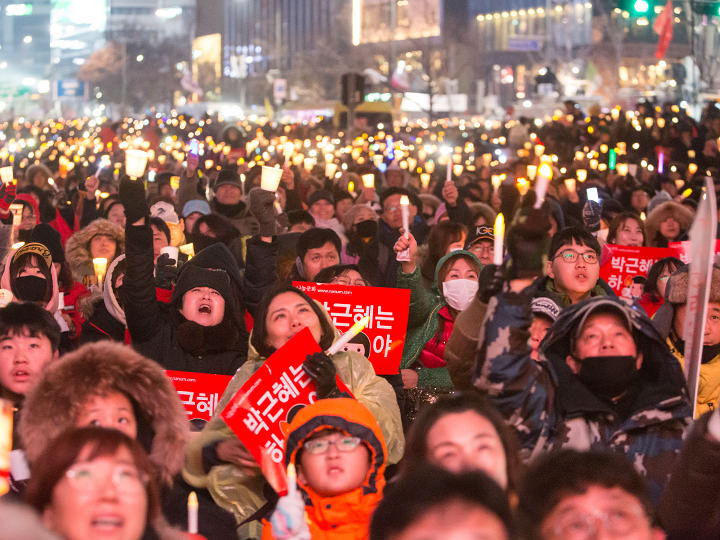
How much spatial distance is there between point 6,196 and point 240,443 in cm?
595

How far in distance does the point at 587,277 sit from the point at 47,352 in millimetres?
2753

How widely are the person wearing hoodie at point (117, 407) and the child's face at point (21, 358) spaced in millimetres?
545

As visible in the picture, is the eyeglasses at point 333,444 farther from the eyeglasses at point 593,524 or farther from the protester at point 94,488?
the eyeglasses at point 593,524

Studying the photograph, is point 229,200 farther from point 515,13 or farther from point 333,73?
point 515,13

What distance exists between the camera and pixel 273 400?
4.39 meters

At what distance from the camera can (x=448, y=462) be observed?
11.0 ft

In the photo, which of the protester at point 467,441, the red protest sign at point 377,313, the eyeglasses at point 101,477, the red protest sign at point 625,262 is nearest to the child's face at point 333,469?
the protester at point 467,441

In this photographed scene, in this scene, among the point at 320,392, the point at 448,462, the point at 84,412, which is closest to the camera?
the point at 448,462

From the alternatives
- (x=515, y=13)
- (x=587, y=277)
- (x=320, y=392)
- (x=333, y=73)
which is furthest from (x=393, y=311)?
(x=515, y=13)

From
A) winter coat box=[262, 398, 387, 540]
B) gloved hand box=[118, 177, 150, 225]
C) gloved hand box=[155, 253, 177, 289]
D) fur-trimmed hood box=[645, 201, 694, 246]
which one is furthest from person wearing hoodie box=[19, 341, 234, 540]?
fur-trimmed hood box=[645, 201, 694, 246]

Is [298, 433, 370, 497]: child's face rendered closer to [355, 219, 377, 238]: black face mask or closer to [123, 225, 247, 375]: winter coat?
[123, 225, 247, 375]: winter coat

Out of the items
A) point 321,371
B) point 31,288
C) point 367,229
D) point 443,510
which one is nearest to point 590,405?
point 321,371

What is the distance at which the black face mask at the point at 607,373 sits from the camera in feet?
12.5

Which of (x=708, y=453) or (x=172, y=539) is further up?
(x=708, y=453)
